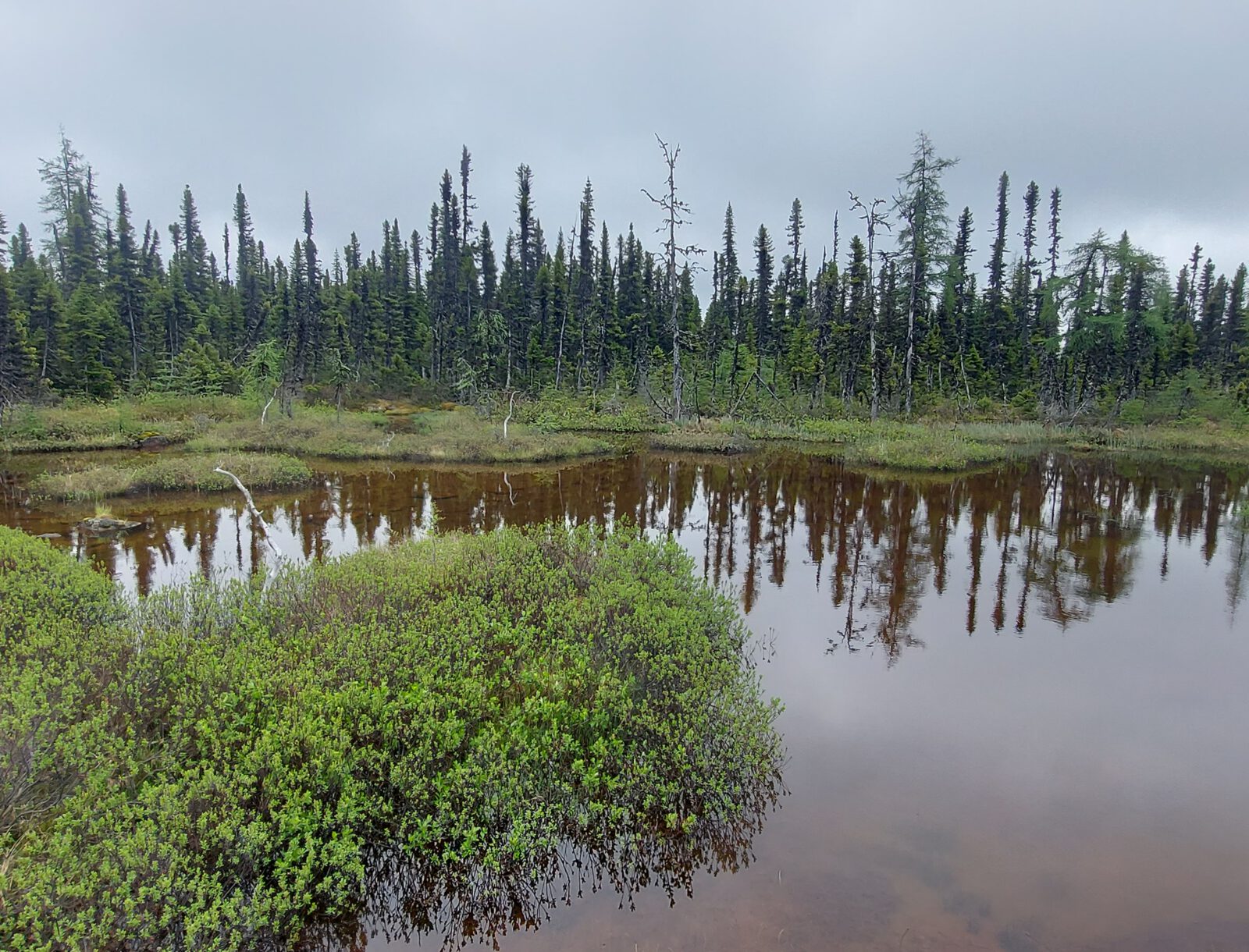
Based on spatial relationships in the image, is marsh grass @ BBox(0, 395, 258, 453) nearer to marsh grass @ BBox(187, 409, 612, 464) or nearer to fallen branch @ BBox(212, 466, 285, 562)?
marsh grass @ BBox(187, 409, 612, 464)

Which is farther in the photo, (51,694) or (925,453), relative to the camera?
(925,453)

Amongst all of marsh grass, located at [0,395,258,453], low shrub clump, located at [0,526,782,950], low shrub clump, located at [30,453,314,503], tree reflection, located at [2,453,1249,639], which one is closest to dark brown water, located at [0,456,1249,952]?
tree reflection, located at [2,453,1249,639]

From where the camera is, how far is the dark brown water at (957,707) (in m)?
4.61

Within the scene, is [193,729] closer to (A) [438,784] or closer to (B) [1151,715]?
(A) [438,784]

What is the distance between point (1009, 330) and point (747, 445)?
33978 mm

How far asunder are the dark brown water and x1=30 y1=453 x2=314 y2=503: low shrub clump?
97 cm

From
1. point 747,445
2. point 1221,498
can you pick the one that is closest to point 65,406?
point 747,445

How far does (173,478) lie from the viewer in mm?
20188

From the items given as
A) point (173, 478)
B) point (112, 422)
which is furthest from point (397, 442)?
point (112, 422)

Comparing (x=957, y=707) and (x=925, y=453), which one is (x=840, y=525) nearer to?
(x=957, y=707)

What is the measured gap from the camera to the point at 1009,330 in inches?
2125

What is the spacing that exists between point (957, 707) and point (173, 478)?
2171 centimetres

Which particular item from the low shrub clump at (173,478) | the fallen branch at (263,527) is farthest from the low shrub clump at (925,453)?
the fallen branch at (263,527)

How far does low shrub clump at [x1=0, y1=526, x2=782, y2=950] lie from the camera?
3.81 m
